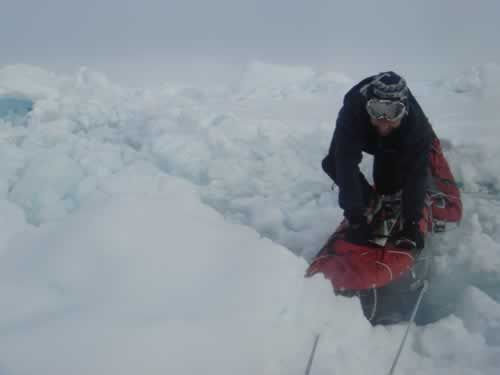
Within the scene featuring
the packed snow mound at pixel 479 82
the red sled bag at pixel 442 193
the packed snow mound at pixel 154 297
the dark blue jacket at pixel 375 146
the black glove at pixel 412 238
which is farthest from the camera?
the packed snow mound at pixel 479 82

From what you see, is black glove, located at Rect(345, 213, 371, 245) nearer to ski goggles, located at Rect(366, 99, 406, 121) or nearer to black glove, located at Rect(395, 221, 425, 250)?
black glove, located at Rect(395, 221, 425, 250)

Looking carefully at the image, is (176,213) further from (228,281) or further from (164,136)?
(164,136)

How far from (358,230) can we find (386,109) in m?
0.69

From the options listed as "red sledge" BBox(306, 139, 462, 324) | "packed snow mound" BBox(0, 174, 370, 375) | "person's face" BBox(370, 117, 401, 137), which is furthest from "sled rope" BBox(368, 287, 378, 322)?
"person's face" BBox(370, 117, 401, 137)

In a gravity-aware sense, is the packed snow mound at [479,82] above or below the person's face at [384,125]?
above

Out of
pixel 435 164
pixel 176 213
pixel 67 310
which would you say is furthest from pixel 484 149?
pixel 67 310

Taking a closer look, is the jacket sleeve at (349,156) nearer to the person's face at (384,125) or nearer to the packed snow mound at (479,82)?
the person's face at (384,125)

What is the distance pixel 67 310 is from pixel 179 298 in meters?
0.34

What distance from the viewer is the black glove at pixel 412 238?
195cm

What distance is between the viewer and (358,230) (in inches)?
79.4

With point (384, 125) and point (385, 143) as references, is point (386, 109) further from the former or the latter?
point (385, 143)

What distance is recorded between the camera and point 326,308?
1389 millimetres

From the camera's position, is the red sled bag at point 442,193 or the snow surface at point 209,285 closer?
the snow surface at point 209,285

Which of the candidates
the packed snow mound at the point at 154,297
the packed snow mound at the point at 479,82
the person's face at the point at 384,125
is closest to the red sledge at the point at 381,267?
the packed snow mound at the point at 154,297
